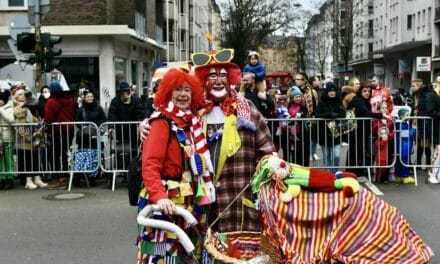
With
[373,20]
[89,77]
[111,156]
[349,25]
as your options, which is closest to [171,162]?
[111,156]

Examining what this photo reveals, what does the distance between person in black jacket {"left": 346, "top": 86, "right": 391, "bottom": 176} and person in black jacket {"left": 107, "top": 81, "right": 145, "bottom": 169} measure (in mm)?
3753

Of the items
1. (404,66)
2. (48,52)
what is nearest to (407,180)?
(48,52)

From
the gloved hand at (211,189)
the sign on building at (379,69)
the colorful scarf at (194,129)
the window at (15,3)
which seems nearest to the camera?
the colorful scarf at (194,129)

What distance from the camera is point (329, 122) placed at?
10664 millimetres

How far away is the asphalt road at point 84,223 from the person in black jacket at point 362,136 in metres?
0.59

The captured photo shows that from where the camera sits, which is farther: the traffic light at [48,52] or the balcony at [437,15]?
the balcony at [437,15]

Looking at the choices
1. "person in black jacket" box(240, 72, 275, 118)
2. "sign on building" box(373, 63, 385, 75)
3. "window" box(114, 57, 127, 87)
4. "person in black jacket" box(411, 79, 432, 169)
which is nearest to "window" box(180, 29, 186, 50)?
"sign on building" box(373, 63, 385, 75)

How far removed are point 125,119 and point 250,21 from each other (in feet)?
130

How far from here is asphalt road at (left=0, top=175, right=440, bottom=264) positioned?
6.68m

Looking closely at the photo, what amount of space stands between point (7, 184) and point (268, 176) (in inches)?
323

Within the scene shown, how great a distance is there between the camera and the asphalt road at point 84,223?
6.68 m

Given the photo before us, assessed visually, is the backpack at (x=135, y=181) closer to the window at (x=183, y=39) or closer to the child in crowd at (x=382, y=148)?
the child in crowd at (x=382, y=148)

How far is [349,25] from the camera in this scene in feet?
194

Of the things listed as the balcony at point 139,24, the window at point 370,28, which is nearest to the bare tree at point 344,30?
the window at point 370,28
